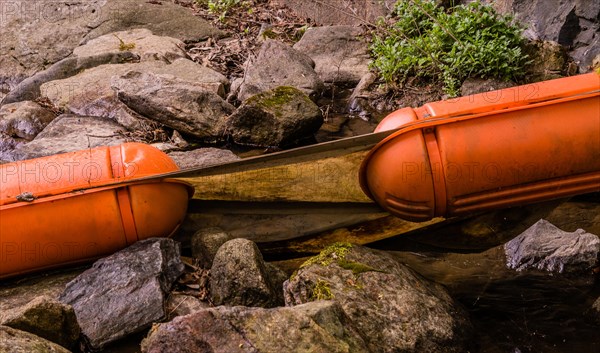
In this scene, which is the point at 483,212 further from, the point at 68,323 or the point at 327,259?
the point at 68,323

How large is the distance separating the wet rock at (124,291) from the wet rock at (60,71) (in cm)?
433

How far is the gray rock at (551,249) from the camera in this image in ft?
14.5

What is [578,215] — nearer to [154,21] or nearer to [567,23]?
[567,23]

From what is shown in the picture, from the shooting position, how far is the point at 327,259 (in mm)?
3812

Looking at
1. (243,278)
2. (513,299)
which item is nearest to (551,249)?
(513,299)

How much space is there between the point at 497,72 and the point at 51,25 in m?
5.95

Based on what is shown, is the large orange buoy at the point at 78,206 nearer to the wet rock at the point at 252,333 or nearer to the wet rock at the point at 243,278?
the wet rock at the point at 243,278

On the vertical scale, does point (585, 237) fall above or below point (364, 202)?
below

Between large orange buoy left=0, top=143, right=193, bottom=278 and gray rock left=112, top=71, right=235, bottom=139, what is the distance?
7.68 feet

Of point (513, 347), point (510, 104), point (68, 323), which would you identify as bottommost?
point (513, 347)

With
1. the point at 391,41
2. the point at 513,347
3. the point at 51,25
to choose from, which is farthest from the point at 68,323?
the point at 51,25

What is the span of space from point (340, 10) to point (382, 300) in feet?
→ 19.5

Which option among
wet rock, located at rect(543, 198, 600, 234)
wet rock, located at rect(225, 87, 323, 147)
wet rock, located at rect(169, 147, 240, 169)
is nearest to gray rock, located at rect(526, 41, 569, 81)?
wet rock, located at rect(543, 198, 600, 234)

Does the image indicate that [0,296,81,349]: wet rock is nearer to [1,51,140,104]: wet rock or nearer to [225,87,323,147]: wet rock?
[225,87,323,147]: wet rock
